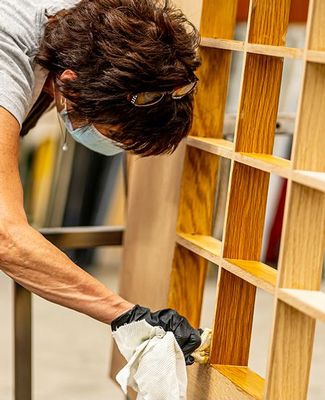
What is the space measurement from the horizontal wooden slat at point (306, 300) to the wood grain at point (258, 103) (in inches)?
12.3

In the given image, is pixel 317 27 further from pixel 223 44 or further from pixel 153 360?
pixel 153 360

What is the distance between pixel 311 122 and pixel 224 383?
1.74 ft

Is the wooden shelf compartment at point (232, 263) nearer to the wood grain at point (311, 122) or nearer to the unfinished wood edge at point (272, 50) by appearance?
the wood grain at point (311, 122)

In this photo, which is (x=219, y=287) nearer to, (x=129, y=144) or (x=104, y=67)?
(x=129, y=144)

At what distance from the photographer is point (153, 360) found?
64.1 inches

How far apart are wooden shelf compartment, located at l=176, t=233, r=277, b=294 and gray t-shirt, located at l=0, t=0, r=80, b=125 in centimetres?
40

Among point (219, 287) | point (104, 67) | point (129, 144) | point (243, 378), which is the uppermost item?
point (104, 67)

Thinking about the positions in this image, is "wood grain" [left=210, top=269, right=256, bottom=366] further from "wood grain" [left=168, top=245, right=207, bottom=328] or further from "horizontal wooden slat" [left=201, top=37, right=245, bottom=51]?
"horizontal wooden slat" [left=201, top=37, right=245, bottom=51]

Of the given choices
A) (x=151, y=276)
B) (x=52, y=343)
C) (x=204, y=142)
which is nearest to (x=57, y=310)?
(x=52, y=343)

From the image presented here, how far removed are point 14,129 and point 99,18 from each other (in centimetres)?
26

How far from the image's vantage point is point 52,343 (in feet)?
13.1

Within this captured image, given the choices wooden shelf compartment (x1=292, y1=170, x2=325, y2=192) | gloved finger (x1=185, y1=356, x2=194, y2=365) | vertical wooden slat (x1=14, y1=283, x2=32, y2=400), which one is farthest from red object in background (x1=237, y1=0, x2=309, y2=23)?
wooden shelf compartment (x1=292, y1=170, x2=325, y2=192)

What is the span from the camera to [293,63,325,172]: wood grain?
145 centimetres

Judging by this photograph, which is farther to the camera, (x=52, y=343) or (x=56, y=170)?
(x=56, y=170)
